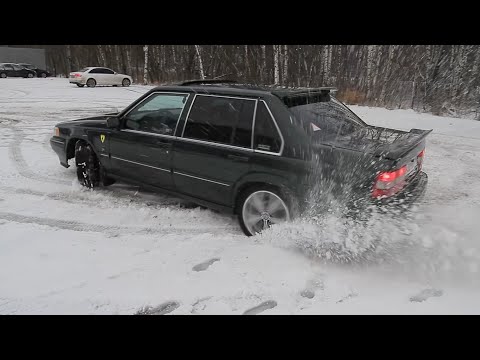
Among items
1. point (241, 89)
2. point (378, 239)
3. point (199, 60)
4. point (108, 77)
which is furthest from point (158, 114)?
point (108, 77)

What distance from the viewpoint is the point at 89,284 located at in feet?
9.75

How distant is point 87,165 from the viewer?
505cm

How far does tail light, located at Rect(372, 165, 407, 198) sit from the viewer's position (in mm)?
3045

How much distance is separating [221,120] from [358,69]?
49.8 ft

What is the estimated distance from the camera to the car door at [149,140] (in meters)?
4.18

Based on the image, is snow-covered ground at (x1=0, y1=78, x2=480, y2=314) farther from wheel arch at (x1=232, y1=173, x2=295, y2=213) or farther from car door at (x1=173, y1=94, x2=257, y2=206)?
car door at (x1=173, y1=94, x2=257, y2=206)

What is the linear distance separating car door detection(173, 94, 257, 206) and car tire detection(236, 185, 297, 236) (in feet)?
0.61

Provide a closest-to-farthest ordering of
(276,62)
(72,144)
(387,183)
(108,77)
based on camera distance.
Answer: (387,183), (72,144), (276,62), (108,77)

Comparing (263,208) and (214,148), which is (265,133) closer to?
(214,148)

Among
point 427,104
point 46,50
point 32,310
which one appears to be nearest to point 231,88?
point 32,310

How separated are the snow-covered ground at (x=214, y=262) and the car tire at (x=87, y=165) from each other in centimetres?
34

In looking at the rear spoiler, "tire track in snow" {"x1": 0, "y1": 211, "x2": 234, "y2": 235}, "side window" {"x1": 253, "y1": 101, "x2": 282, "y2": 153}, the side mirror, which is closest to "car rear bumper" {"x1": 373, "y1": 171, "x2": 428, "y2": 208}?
the rear spoiler

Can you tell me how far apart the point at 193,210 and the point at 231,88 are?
156cm

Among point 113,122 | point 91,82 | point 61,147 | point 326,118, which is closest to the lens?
point 326,118
